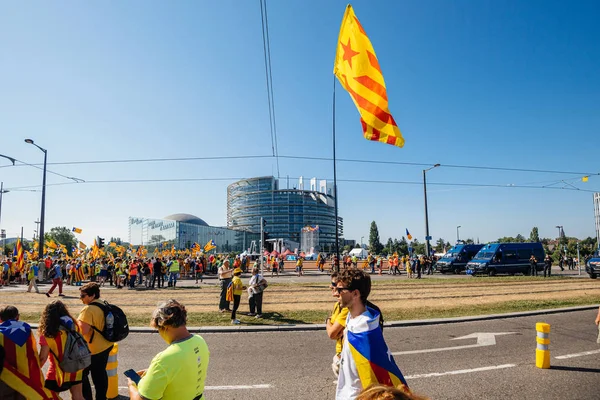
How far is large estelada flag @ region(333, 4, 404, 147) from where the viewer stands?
26.9ft

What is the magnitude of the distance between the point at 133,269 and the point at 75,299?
16.5 ft

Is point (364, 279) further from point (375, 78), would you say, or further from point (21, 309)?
point (21, 309)

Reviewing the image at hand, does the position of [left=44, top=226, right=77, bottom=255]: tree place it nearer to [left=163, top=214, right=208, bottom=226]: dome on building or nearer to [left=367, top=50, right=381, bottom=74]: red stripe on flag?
[left=163, top=214, right=208, bottom=226]: dome on building

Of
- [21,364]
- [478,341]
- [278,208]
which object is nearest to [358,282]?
[21,364]

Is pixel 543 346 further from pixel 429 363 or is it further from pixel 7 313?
pixel 7 313

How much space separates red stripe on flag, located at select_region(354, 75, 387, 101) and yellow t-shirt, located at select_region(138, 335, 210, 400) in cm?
703

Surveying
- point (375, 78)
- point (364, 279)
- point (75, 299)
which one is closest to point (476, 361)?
point (364, 279)

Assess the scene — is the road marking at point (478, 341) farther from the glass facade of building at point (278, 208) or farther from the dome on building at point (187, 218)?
the dome on building at point (187, 218)

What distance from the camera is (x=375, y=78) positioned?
8.41m

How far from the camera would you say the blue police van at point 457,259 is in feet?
108

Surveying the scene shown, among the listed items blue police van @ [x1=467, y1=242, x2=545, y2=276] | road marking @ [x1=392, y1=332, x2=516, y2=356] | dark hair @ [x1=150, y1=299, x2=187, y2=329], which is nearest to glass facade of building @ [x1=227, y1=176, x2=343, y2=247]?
blue police van @ [x1=467, y1=242, x2=545, y2=276]

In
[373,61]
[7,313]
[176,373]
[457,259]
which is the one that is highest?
[373,61]

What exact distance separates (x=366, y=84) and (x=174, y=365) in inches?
290

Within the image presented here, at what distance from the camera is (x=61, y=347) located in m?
4.00
